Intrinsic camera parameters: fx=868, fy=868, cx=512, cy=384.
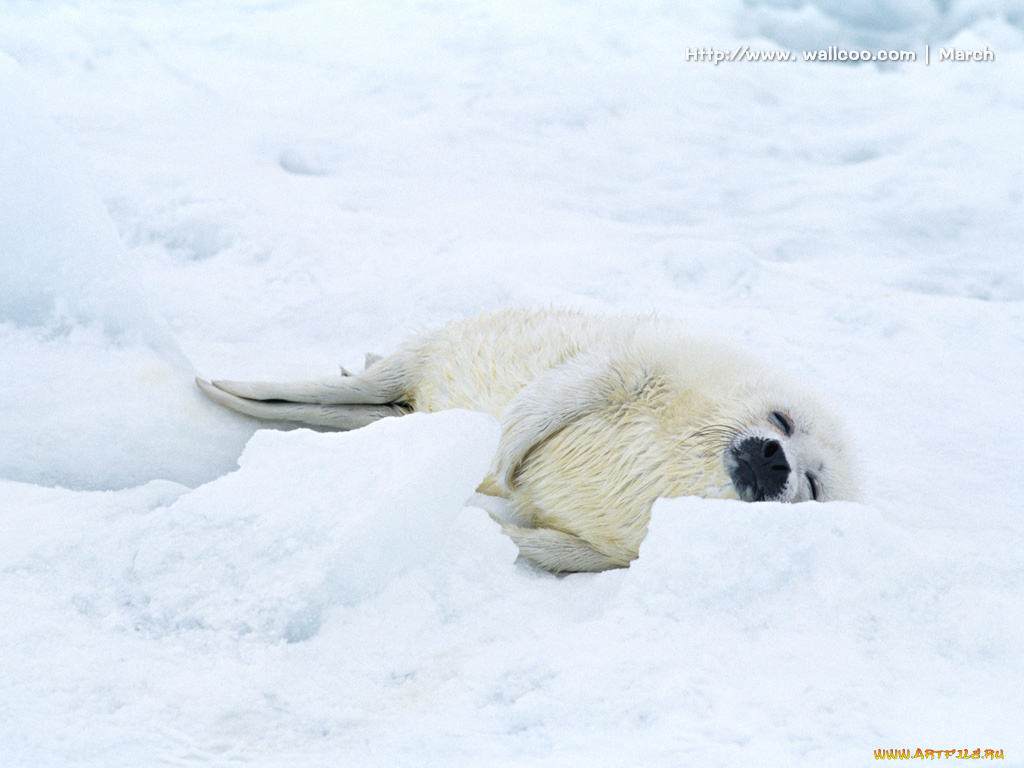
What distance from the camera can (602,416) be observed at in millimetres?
2818

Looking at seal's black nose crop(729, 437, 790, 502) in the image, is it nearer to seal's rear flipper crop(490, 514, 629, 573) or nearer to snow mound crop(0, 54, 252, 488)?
seal's rear flipper crop(490, 514, 629, 573)

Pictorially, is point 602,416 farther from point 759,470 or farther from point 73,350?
point 73,350

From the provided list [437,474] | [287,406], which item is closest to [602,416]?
[437,474]

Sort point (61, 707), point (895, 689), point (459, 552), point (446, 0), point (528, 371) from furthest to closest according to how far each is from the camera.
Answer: point (446, 0)
point (528, 371)
point (459, 552)
point (895, 689)
point (61, 707)

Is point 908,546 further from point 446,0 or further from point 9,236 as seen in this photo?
point 446,0

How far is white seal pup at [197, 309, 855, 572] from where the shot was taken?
2.54m

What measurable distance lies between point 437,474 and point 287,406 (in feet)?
4.42

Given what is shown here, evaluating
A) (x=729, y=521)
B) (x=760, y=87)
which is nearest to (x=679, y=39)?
(x=760, y=87)

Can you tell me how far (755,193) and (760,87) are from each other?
3.09 metres

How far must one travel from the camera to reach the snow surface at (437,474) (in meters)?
1.50

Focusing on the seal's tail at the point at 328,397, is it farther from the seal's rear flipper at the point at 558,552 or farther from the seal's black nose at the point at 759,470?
the seal's black nose at the point at 759,470

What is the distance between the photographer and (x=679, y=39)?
11.0 metres

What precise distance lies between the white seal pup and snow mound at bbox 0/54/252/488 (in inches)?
10.6

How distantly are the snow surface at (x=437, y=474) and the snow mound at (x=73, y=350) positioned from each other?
0.01m
